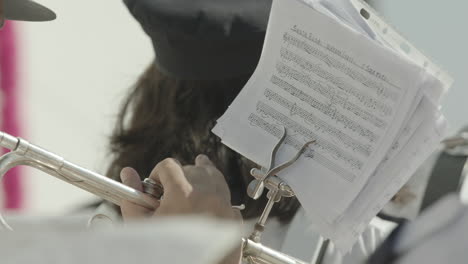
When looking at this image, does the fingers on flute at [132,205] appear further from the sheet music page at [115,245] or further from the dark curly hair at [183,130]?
the sheet music page at [115,245]

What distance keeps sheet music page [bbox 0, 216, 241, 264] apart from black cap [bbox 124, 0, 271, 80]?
1.04m

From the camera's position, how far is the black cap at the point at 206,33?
1.23 metres

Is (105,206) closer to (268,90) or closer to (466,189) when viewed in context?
(268,90)

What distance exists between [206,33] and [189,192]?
0.50 meters

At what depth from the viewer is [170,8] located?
1.25m

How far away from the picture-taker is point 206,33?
124 centimetres

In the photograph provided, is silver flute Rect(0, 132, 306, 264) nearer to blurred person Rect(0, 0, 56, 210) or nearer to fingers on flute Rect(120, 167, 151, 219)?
fingers on flute Rect(120, 167, 151, 219)

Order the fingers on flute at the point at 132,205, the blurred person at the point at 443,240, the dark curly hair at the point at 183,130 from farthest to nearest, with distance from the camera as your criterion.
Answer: the dark curly hair at the point at 183,130 < the fingers on flute at the point at 132,205 < the blurred person at the point at 443,240

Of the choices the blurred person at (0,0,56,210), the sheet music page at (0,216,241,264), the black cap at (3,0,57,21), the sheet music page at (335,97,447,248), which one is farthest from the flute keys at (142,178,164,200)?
the blurred person at (0,0,56,210)

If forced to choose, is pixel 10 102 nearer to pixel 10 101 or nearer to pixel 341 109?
pixel 10 101

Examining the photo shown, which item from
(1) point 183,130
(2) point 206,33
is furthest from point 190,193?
(1) point 183,130

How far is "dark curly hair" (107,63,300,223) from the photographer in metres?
1.33

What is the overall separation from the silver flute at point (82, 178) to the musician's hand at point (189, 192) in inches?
0.7

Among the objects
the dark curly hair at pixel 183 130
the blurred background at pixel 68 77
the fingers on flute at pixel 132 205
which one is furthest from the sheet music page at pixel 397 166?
the blurred background at pixel 68 77
